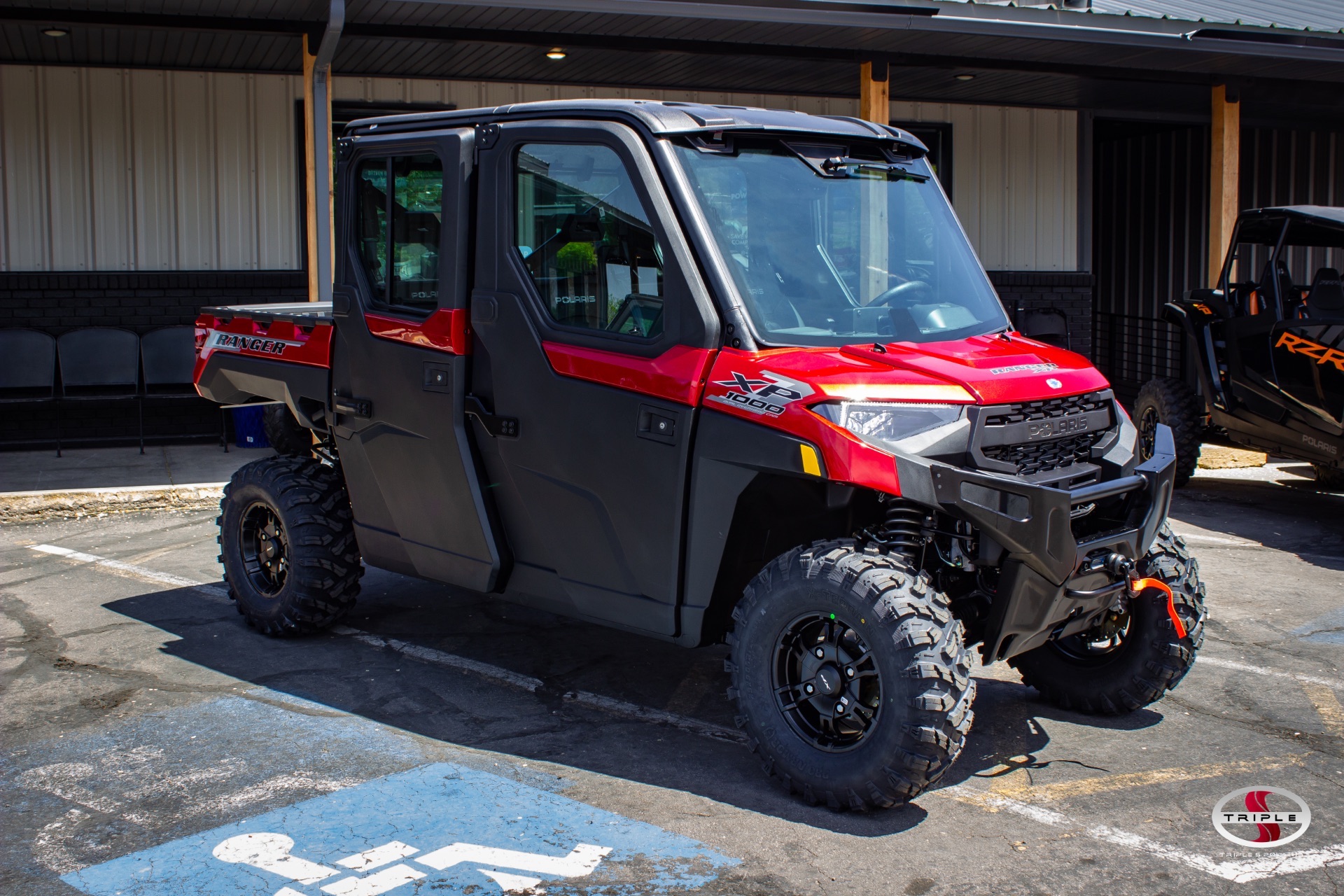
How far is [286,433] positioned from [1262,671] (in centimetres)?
491

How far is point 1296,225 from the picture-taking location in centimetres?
920

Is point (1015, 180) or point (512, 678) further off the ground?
point (1015, 180)

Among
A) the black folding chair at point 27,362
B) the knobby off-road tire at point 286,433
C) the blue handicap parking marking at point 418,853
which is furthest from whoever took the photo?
the black folding chair at point 27,362

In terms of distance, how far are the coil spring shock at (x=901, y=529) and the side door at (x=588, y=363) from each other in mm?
691

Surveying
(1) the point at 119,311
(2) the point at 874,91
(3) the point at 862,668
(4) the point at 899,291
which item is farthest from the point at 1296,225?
(1) the point at 119,311

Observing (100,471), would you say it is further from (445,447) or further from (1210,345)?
(1210,345)

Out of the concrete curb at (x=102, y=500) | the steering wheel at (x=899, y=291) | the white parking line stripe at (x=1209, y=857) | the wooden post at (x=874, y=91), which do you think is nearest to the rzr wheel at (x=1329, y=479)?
the wooden post at (x=874, y=91)

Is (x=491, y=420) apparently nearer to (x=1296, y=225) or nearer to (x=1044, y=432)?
(x=1044, y=432)

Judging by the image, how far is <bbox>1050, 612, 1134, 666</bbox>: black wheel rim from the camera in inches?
188

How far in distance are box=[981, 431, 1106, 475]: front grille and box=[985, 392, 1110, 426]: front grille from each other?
8 cm

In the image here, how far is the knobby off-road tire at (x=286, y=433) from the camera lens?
6680 millimetres

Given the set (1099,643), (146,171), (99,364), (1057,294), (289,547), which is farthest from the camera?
(1057,294)

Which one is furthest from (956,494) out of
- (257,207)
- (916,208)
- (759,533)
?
(257,207)

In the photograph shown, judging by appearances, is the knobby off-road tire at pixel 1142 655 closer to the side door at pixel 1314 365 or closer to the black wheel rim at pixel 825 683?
the black wheel rim at pixel 825 683
